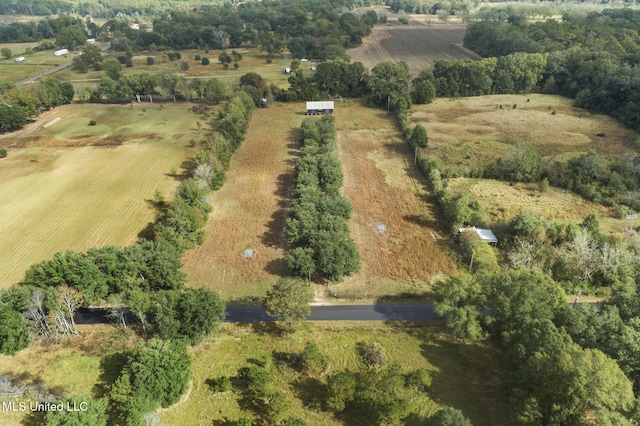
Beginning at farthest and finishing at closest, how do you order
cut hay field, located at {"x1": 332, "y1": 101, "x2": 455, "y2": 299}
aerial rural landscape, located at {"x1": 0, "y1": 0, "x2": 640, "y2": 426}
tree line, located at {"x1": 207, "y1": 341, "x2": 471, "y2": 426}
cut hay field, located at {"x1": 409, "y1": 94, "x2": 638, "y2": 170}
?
cut hay field, located at {"x1": 409, "y1": 94, "x2": 638, "y2": 170} → cut hay field, located at {"x1": 332, "y1": 101, "x2": 455, "y2": 299} → aerial rural landscape, located at {"x1": 0, "y1": 0, "x2": 640, "y2": 426} → tree line, located at {"x1": 207, "y1": 341, "x2": 471, "y2": 426}

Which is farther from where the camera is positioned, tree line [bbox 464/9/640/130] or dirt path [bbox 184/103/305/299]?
tree line [bbox 464/9/640/130]

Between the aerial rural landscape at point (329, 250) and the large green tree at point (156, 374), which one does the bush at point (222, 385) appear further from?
the large green tree at point (156, 374)

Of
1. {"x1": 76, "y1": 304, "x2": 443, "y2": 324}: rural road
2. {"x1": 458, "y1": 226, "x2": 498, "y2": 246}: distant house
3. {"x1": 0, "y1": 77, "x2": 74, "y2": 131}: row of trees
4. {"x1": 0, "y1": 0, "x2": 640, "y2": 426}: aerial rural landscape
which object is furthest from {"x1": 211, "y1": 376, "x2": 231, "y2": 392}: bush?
{"x1": 0, "y1": 77, "x2": 74, "y2": 131}: row of trees

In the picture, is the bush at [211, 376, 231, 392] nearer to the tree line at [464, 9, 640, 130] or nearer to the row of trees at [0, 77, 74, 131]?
the row of trees at [0, 77, 74, 131]

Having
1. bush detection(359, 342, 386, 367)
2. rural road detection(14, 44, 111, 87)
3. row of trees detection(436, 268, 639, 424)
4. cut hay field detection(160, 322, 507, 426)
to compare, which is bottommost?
cut hay field detection(160, 322, 507, 426)

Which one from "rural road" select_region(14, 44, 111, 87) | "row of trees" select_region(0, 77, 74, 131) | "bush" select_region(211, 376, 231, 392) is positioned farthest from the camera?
"rural road" select_region(14, 44, 111, 87)

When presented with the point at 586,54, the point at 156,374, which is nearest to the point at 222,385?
the point at 156,374

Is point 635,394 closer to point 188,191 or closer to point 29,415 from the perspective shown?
point 29,415
